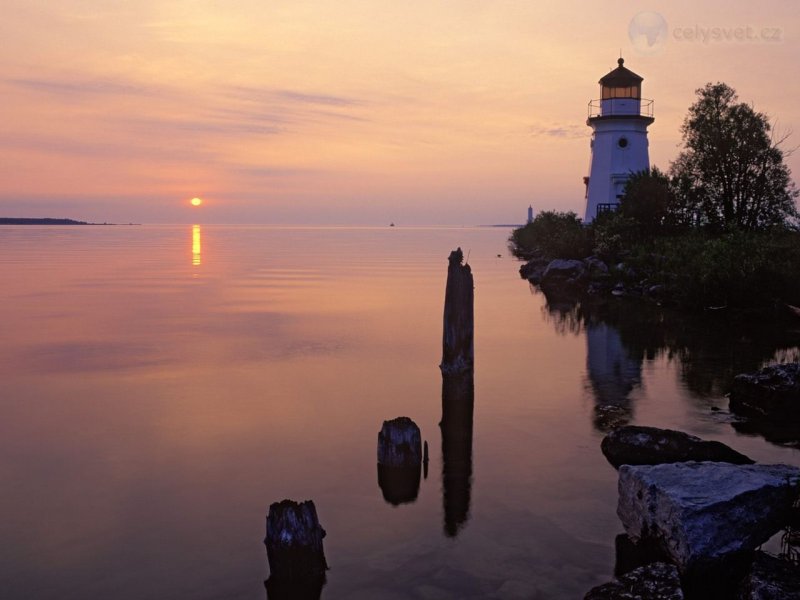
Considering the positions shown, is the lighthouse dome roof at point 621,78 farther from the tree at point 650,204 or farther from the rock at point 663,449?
the rock at point 663,449

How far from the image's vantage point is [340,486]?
14.1m

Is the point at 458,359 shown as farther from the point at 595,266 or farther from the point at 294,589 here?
the point at 595,266

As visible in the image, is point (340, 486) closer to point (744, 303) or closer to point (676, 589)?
point (676, 589)

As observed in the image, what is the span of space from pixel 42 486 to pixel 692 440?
490 inches

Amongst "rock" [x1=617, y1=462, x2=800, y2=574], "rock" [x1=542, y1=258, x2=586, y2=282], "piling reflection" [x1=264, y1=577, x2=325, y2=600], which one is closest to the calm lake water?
"piling reflection" [x1=264, y1=577, x2=325, y2=600]

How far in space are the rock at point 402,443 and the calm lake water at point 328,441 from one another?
49cm

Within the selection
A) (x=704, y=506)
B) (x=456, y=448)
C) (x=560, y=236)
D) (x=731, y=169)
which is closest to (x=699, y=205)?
(x=731, y=169)

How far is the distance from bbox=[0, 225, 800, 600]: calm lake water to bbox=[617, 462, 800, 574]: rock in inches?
38.9

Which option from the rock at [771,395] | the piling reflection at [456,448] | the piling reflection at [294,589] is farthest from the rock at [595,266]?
the piling reflection at [294,589]

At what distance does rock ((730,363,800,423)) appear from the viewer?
18031 mm

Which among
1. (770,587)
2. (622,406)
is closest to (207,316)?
(622,406)

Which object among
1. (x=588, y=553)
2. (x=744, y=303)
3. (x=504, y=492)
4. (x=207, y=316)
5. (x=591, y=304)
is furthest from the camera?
(x=591, y=304)

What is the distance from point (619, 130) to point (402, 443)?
56811 mm

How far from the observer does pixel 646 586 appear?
29.3 ft
